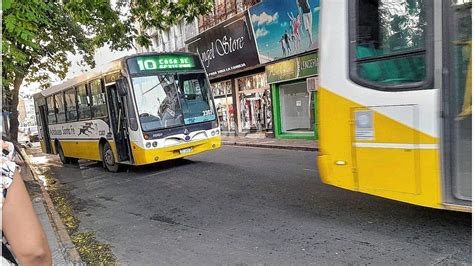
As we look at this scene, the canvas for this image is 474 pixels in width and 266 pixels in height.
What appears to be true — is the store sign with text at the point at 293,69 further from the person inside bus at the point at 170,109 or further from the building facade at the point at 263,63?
the person inside bus at the point at 170,109

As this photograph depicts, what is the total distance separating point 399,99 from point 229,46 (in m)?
15.7

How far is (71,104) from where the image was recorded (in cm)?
1295

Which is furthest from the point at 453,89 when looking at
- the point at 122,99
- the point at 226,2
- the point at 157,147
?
the point at 226,2

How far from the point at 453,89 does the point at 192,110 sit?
22.9 feet

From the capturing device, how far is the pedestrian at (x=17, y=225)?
5.22 ft

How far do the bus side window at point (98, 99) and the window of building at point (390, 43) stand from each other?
8.02 metres

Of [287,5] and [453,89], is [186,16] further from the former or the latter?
[453,89]

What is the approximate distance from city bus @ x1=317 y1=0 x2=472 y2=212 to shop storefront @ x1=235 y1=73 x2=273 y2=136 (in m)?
13.4

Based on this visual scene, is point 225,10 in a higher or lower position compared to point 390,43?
higher

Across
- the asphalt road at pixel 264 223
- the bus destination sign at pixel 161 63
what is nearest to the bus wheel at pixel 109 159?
the asphalt road at pixel 264 223

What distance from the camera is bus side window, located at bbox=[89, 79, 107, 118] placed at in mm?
10758

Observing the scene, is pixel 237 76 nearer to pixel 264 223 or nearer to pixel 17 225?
pixel 264 223

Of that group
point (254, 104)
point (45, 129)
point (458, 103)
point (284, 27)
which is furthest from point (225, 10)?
point (458, 103)

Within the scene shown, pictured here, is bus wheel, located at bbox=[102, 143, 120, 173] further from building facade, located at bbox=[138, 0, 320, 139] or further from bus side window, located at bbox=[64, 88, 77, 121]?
building facade, located at bbox=[138, 0, 320, 139]
